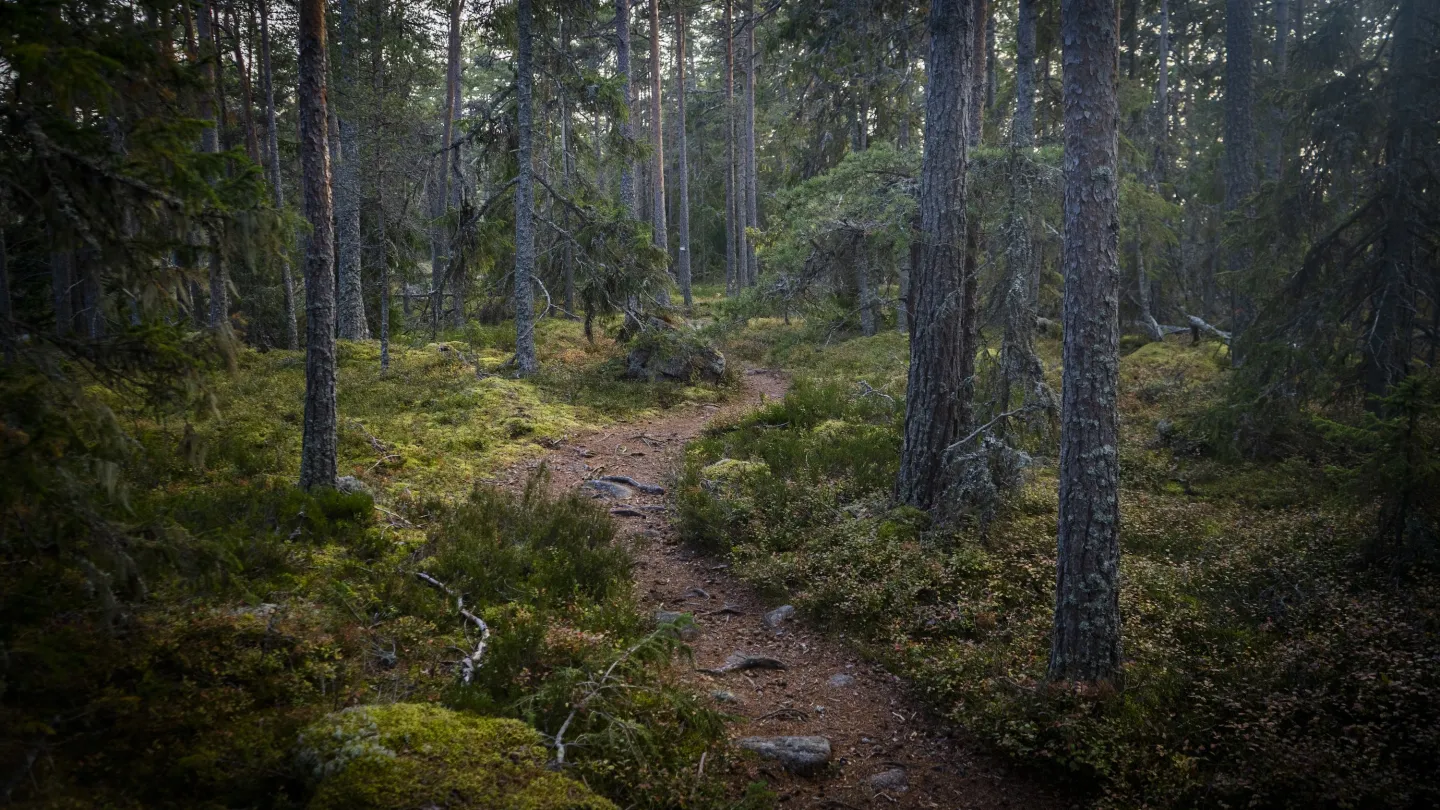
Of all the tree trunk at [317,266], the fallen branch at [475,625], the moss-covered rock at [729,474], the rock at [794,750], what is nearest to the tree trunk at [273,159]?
the tree trunk at [317,266]

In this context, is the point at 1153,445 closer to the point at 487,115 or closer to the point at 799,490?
the point at 799,490

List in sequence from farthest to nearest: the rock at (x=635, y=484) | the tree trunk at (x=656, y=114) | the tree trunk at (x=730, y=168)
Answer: the tree trunk at (x=730, y=168) → the tree trunk at (x=656, y=114) → the rock at (x=635, y=484)

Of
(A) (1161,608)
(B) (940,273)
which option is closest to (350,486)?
(B) (940,273)

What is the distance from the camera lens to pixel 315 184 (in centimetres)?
812

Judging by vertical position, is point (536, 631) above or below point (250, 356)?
below

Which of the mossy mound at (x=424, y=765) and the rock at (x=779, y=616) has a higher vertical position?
the mossy mound at (x=424, y=765)

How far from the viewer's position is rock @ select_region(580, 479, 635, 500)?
1105cm

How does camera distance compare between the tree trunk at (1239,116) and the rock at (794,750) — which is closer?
the rock at (794,750)

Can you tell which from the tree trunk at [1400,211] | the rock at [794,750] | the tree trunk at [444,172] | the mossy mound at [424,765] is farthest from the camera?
the tree trunk at [444,172]

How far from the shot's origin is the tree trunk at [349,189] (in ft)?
52.2

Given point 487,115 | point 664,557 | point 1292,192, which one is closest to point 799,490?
point 664,557

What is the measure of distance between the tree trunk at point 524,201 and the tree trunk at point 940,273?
9894mm

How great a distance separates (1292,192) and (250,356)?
1980 cm

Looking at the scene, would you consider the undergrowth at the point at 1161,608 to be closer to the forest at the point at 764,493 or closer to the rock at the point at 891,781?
the forest at the point at 764,493
